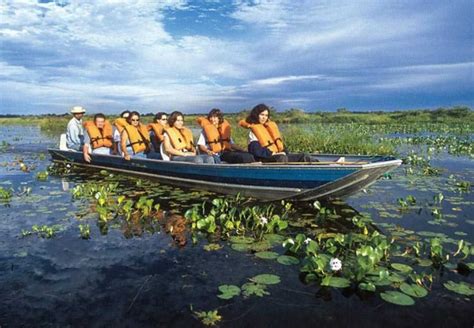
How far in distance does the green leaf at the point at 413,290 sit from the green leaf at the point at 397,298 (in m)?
0.09

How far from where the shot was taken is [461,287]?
3.78 m

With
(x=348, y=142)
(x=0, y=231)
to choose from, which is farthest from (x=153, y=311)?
(x=348, y=142)

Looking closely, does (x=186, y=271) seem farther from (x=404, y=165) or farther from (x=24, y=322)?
(x=404, y=165)

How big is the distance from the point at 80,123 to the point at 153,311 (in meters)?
10.0

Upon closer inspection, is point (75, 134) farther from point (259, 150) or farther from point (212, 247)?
point (212, 247)

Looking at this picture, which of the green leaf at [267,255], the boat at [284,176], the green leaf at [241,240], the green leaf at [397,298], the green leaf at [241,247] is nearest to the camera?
the green leaf at [397,298]

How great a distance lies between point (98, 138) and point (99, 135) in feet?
0.30

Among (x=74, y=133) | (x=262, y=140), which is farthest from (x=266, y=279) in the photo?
(x=74, y=133)

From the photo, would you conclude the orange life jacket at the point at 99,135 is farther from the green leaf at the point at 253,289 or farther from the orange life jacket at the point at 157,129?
the green leaf at the point at 253,289

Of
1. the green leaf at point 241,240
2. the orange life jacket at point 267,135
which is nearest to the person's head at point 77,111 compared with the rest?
the orange life jacket at point 267,135

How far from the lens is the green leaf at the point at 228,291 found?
3689 mm

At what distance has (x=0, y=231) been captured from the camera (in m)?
5.72

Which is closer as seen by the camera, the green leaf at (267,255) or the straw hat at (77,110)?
the green leaf at (267,255)

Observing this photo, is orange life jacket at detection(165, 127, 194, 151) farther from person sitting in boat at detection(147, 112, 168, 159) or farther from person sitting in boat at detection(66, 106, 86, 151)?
person sitting in boat at detection(66, 106, 86, 151)
